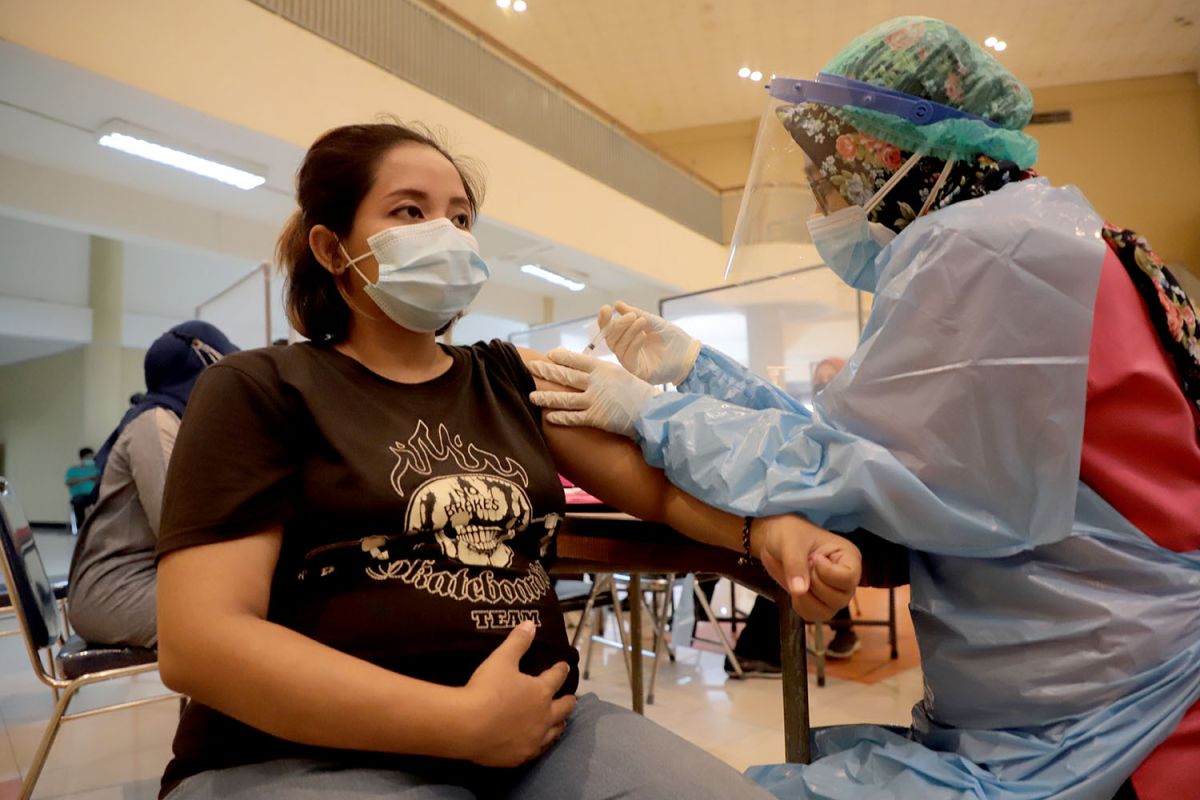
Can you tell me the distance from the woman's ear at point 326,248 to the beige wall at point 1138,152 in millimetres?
10717

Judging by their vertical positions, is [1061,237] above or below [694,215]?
below

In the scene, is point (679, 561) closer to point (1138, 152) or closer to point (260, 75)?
point (260, 75)

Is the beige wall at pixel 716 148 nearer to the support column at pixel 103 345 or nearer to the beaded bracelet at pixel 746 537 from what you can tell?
the support column at pixel 103 345

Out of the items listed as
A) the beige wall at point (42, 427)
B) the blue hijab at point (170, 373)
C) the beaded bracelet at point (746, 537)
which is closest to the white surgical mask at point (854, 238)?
the beaded bracelet at point (746, 537)

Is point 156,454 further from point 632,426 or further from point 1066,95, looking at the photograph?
point 1066,95

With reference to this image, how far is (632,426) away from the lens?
1.15m

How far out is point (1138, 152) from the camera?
9.54 metres

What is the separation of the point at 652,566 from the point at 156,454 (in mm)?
1416

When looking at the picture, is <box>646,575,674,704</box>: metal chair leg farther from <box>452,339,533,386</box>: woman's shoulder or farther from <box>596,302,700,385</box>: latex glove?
<box>452,339,533,386</box>: woman's shoulder

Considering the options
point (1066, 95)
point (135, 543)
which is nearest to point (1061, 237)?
point (135, 543)

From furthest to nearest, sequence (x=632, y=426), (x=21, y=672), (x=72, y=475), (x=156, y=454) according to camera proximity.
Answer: (x=72, y=475), (x=21, y=672), (x=156, y=454), (x=632, y=426)

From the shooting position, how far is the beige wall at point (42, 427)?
10.8 m

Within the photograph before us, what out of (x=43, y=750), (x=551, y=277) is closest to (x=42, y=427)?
(x=551, y=277)

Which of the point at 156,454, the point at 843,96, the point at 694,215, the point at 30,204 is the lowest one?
the point at 156,454
